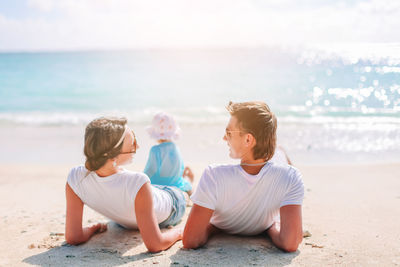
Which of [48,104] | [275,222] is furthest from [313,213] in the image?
[48,104]

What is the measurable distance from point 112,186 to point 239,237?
114 cm

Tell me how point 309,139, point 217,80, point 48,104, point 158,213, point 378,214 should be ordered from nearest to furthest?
point 158,213 < point 378,214 < point 309,139 < point 48,104 < point 217,80

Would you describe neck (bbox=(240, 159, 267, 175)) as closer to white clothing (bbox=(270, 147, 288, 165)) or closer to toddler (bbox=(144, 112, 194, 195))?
white clothing (bbox=(270, 147, 288, 165))

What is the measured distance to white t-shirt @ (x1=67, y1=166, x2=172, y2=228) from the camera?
116 inches

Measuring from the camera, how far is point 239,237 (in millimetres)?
3215

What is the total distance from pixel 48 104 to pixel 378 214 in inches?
629

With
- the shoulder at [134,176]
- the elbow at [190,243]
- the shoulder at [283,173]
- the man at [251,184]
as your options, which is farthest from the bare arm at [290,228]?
the shoulder at [134,176]

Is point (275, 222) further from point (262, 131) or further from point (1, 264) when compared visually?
point (1, 264)

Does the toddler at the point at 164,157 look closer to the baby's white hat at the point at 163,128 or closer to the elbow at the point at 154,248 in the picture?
the baby's white hat at the point at 163,128

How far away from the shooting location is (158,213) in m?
3.41

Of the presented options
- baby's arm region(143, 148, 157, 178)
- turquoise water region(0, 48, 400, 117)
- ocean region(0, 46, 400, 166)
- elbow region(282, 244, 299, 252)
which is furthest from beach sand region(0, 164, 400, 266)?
turquoise water region(0, 48, 400, 117)

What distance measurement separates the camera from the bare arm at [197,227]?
9.36 ft

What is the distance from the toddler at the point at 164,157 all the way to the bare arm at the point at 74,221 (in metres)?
0.99

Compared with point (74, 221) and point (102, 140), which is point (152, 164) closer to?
point (74, 221)
